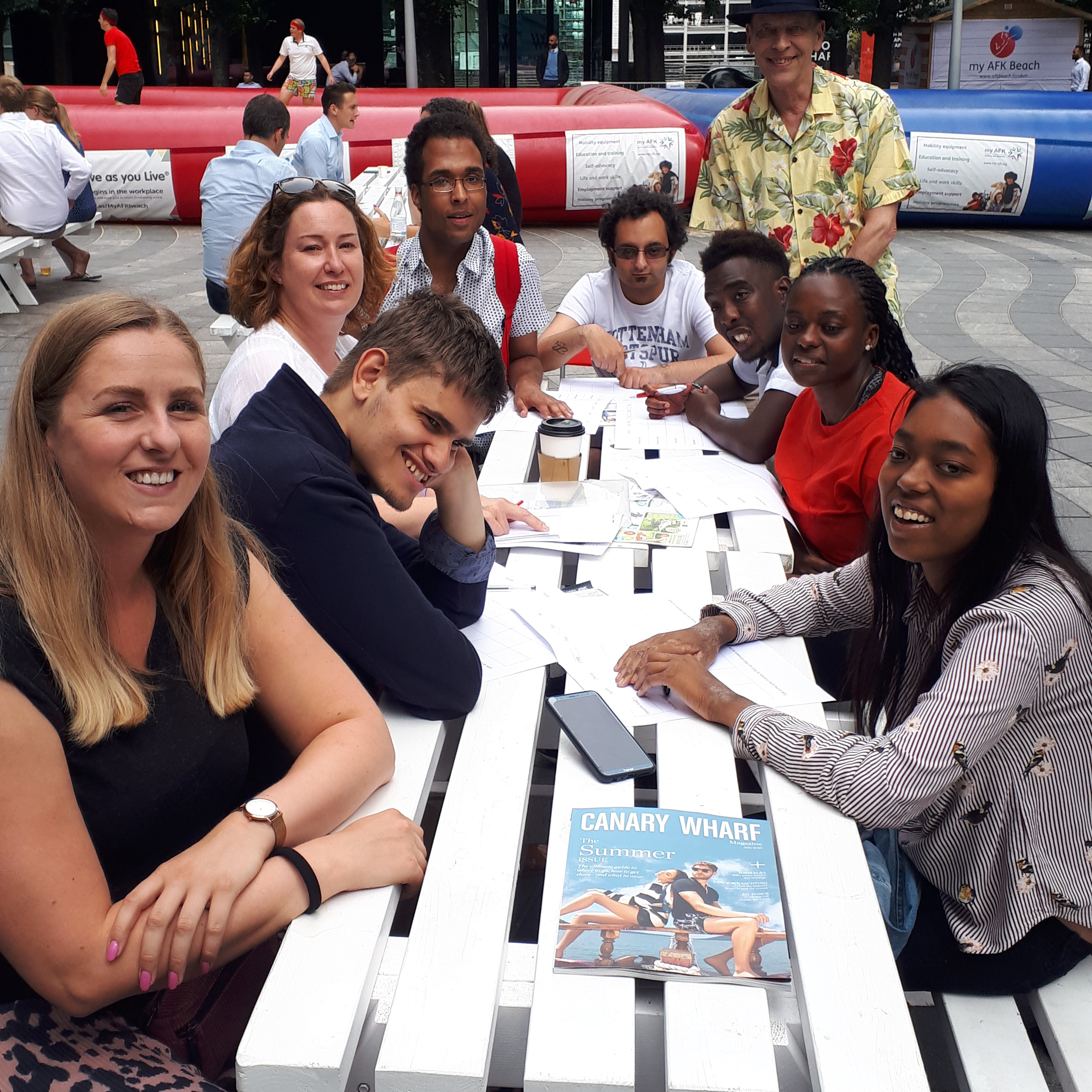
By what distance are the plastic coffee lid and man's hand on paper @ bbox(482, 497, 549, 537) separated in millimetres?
312

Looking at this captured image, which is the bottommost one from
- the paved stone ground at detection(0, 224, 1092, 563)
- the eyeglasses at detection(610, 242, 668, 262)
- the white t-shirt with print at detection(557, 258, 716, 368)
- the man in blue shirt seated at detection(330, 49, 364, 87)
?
the paved stone ground at detection(0, 224, 1092, 563)

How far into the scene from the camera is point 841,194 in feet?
12.5

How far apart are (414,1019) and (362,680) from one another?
722 mm

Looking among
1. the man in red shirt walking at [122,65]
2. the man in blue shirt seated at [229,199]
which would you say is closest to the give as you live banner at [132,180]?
the man in red shirt walking at [122,65]

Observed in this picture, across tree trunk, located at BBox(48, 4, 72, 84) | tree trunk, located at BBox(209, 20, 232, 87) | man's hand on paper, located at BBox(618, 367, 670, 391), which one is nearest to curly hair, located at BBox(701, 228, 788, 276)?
man's hand on paper, located at BBox(618, 367, 670, 391)

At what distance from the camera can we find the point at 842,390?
2668 millimetres

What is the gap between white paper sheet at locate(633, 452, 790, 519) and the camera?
2674 millimetres

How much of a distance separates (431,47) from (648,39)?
4822 millimetres

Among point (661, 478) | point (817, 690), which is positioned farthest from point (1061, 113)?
point (817, 690)

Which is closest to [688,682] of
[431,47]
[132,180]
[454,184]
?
[454,184]

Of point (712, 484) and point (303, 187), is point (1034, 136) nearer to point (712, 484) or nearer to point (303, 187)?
point (712, 484)

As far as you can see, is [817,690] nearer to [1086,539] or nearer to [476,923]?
[476,923]

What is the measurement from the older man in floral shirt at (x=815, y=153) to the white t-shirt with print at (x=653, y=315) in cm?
35

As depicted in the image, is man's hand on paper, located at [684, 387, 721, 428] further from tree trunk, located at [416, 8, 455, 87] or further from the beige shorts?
tree trunk, located at [416, 8, 455, 87]
